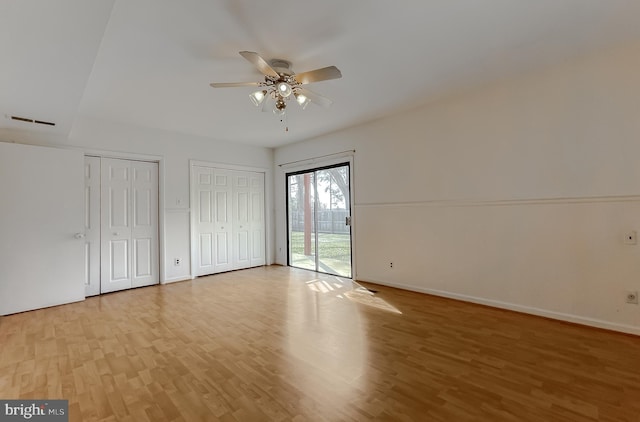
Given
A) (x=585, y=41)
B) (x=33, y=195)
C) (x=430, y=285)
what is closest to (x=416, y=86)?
(x=585, y=41)

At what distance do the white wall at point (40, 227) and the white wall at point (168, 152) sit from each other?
1.50 feet

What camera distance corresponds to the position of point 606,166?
113 inches

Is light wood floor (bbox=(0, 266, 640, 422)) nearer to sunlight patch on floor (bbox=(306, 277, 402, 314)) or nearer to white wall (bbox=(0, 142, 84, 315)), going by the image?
sunlight patch on floor (bbox=(306, 277, 402, 314))

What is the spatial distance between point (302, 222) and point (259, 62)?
13.6 ft

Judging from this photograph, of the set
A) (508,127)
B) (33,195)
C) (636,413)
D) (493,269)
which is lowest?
(636,413)

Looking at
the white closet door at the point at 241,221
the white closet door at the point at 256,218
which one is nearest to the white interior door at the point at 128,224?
the white closet door at the point at 241,221

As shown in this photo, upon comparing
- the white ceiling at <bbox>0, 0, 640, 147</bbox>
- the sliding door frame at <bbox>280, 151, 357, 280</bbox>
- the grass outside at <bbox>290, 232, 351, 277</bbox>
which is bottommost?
the grass outside at <bbox>290, 232, 351, 277</bbox>

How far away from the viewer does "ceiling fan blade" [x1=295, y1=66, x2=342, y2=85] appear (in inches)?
96.6

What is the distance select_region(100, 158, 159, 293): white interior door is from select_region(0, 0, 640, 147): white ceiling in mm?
1109

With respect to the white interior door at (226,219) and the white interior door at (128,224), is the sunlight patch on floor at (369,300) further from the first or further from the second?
the white interior door at (128,224)

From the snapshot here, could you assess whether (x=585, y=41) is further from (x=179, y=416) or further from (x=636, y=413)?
(x=179, y=416)

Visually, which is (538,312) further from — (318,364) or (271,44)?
(271,44)

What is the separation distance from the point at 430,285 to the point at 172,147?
494 centimetres

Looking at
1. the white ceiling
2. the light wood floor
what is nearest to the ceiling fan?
the white ceiling
